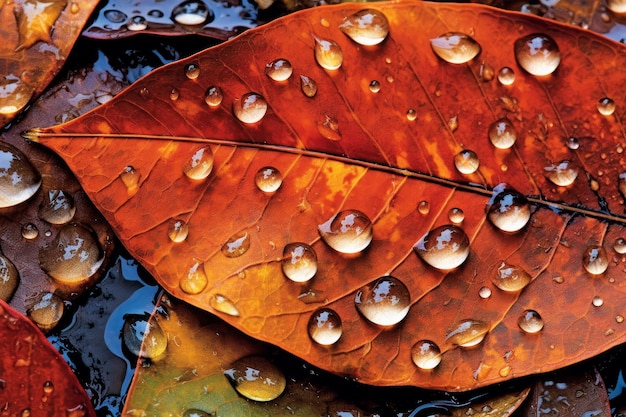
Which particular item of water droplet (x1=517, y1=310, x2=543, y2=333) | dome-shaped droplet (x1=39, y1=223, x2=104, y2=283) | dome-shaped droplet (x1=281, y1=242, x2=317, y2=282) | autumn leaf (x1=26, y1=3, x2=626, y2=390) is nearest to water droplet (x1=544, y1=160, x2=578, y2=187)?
autumn leaf (x1=26, y1=3, x2=626, y2=390)

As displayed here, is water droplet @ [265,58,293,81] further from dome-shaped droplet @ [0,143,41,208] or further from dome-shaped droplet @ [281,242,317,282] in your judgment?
dome-shaped droplet @ [0,143,41,208]

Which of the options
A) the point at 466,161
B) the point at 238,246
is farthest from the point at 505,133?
the point at 238,246

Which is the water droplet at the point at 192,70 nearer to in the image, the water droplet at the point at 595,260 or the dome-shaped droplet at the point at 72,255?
the dome-shaped droplet at the point at 72,255

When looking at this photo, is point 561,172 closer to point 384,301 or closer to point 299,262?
point 384,301

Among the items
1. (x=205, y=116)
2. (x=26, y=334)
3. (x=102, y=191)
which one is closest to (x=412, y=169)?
(x=205, y=116)

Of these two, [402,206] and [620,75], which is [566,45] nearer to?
[620,75]

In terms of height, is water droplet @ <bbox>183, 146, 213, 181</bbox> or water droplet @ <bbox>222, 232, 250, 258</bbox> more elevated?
water droplet @ <bbox>183, 146, 213, 181</bbox>
